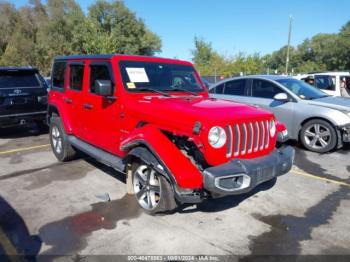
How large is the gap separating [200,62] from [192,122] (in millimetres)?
58905

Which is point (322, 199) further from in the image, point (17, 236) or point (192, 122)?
point (17, 236)

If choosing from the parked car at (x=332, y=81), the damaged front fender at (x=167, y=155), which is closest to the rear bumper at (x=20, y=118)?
the damaged front fender at (x=167, y=155)

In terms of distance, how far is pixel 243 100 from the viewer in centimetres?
826

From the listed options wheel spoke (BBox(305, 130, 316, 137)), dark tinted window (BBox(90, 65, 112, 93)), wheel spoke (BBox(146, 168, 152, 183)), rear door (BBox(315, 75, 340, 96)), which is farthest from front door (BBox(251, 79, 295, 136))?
wheel spoke (BBox(146, 168, 152, 183))

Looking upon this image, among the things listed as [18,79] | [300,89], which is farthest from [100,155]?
[300,89]

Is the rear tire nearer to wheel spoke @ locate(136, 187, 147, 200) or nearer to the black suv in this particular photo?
the black suv

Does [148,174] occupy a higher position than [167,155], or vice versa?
[167,155]

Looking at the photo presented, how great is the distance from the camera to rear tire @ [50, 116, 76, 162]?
6176 mm

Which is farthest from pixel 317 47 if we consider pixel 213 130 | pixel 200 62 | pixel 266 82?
pixel 213 130

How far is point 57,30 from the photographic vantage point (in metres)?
49.6

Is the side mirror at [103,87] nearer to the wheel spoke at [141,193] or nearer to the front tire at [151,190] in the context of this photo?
the front tire at [151,190]

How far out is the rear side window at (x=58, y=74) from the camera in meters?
6.22

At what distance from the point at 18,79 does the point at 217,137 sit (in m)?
7.12

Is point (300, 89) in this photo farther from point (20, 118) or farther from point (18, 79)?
point (18, 79)
